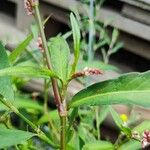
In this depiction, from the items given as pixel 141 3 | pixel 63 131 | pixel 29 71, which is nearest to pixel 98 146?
pixel 63 131

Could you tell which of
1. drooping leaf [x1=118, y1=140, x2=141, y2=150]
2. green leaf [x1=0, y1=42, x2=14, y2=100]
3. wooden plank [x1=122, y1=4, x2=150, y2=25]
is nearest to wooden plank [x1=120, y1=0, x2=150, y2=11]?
wooden plank [x1=122, y1=4, x2=150, y2=25]

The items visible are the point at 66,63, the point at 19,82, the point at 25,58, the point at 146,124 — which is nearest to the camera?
the point at 66,63

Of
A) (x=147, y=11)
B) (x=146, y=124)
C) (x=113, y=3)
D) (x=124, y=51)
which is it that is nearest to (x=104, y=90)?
(x=146, y=124)

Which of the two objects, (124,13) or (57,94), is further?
(124,13)

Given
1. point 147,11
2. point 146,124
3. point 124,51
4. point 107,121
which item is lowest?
point 107,121

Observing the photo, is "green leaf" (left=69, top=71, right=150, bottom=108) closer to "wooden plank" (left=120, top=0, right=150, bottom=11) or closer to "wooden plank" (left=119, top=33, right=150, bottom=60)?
"wooden plank" (left=120, top=0, right=150, bottom=11)

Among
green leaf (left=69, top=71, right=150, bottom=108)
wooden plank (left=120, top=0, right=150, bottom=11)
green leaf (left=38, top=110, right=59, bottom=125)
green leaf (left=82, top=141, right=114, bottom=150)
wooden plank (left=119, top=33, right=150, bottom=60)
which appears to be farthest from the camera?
wooden plank (left=119, top=33, right=150, bottom=60)

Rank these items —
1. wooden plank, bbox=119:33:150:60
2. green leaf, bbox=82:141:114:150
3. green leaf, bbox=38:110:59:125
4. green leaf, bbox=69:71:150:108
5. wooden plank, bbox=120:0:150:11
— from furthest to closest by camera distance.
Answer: wooden plank, bbox=119:33:150:60, wooden plank, bbox=120:0:150:11, green leaf, bbox=38:110:59:125, green leaf, bbox=82:141:114:150, green leaf, bbox=69:71:150:108

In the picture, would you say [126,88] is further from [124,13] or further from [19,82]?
[124,13]
